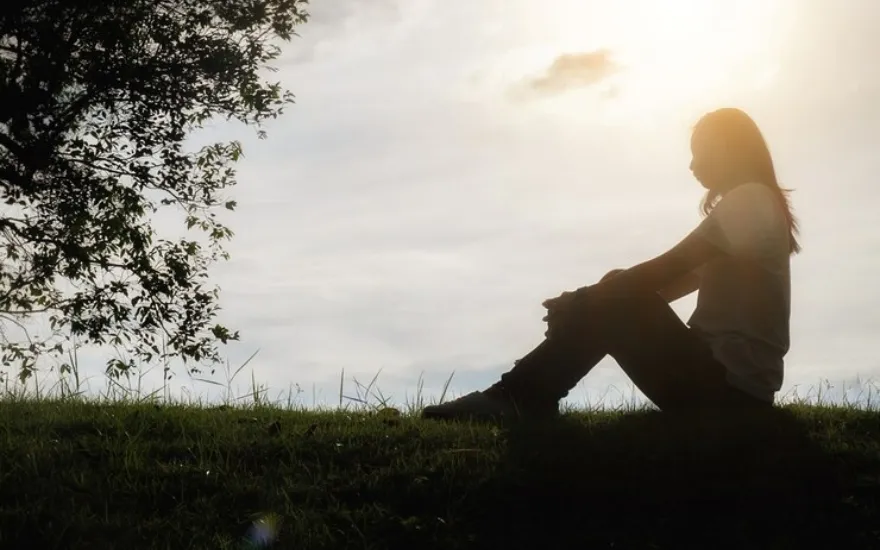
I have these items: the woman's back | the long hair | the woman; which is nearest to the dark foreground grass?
the woman

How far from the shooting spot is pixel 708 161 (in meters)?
7.44

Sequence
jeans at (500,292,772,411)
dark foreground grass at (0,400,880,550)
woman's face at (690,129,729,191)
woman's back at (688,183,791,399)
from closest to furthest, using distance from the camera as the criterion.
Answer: dark foreground grass at (0,400,880,550) < woman's back at (688,183,791,399) < jeans at (500,292,772,411) < woman's face at (690,129,729,191)

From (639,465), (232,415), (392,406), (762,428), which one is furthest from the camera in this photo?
(392,406)

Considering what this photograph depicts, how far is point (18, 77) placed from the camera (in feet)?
42.5

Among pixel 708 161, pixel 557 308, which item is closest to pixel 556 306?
pixel 557 308

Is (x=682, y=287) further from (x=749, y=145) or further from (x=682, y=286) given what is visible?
(x=749, y=145)

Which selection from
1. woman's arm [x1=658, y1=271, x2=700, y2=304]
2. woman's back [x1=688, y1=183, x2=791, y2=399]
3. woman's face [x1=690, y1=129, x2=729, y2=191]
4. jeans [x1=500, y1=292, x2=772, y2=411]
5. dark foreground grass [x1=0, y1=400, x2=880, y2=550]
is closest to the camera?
dark foreground grass [x1=0, y1=400, x2=880, y2=550]

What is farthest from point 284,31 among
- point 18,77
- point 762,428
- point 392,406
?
point 762,428

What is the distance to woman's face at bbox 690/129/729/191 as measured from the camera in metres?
7.36

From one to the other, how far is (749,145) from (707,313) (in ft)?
4.40

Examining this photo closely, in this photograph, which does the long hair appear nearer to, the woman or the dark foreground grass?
the woman

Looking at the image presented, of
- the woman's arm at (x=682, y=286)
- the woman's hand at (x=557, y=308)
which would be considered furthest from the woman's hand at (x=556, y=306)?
the woman's arm at (x=682, y=286)

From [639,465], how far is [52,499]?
3.87 metres

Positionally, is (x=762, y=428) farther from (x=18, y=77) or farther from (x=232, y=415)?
(x=18, y=77)
